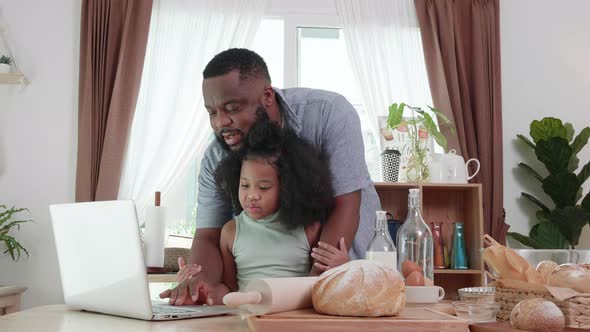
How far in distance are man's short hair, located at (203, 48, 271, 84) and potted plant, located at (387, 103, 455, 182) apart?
2343 millimetres

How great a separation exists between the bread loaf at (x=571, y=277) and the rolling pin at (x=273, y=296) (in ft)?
1.21

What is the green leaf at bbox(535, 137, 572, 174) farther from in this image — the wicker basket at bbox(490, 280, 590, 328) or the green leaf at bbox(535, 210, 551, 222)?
the wicker basket at bbox(490, 280, 590, 328)

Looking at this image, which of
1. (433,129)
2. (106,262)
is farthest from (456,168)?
(106,262)

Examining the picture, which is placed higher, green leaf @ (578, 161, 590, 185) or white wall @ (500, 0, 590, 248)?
white wall @ (500, 0, 590, 248)

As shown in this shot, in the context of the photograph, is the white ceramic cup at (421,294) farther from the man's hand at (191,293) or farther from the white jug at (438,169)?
the white jug at (438,169)

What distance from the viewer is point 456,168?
3.81 m

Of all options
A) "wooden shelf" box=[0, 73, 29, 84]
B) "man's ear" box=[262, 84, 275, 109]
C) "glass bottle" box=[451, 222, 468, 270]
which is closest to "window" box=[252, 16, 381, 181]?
"glass bottle" box=[451, 222, 468, 270]

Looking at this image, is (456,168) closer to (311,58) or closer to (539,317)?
(311,58)

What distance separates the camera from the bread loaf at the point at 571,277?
0.97 m

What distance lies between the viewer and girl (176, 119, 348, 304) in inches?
51.9

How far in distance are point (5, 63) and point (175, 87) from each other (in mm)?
970

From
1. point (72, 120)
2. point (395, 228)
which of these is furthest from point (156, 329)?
point (72, 120)

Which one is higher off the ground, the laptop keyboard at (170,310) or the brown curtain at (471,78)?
the brown curtain at (471,78)

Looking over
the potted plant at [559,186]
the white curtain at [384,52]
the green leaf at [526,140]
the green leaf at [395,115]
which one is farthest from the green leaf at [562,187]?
the green leaf at [395,115]
